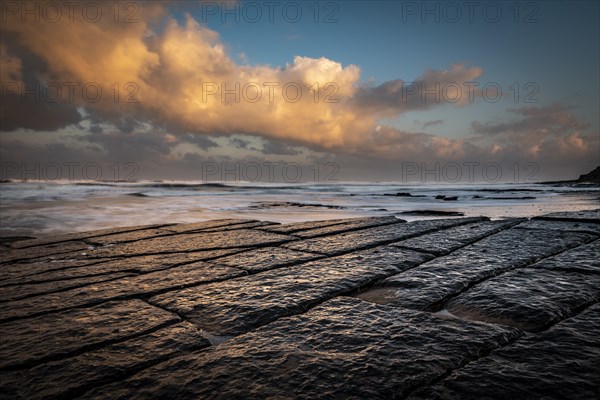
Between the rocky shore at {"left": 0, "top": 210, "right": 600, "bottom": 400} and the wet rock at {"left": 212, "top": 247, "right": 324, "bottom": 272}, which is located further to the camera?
the wet rock at {"left": 212, "top": 247, "right": 324, "bottom": 272}

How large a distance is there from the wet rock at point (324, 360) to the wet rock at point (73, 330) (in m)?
0.32

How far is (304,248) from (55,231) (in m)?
4.28

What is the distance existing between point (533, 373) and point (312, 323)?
2.26ft

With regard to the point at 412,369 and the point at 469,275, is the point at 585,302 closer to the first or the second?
the point at 469,275

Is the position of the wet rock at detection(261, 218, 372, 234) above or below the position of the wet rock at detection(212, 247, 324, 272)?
above

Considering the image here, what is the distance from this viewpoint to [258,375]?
1.02 meters

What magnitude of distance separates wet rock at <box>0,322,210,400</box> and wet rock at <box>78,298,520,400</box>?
0.06 meters

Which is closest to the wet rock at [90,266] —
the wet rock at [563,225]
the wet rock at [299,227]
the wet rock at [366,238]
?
the wet rock at [366,238]

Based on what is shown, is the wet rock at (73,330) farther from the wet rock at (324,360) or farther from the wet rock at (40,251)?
the wet rock at (40,251)

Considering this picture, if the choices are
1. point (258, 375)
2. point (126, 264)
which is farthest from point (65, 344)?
point (126, 264)

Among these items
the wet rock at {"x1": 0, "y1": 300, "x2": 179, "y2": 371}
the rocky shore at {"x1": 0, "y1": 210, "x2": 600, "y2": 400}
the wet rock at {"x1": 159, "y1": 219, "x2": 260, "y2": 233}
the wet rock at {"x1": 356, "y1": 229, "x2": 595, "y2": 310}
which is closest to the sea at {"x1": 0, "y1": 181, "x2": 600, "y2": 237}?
the wet rock at {"x1": 159, "y1": 219, "x2": 260, "y2": 233}

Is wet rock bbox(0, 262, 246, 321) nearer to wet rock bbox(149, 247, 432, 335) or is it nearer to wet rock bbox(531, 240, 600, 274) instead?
wet rock bbox(149, 247, 432, 335)

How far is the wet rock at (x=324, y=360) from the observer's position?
0.96 metres

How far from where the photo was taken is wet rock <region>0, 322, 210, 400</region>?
1006 mm
